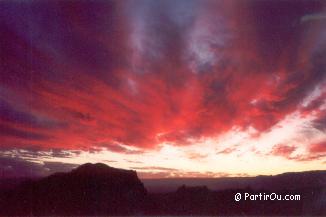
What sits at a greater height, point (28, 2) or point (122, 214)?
point (28, 2)

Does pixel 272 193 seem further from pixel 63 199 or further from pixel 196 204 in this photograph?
pixel 63 199

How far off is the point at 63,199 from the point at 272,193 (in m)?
3.64

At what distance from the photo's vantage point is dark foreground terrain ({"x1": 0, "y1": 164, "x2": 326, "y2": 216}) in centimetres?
557

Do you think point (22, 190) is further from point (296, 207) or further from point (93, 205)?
point (296, 207)

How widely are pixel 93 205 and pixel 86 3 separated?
3.55 meters

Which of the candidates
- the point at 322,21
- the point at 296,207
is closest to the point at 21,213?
the point at 296,207

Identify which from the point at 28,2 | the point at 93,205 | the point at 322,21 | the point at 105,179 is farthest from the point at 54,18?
the point at 322,21

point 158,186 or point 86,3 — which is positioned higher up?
point 86,3

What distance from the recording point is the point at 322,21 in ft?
18.4

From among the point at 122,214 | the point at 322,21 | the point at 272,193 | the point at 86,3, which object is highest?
the point at 86,3

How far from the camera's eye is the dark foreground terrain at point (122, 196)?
18.3 feet

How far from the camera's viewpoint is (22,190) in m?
5.77

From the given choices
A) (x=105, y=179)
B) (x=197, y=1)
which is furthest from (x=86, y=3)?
(x=105, y=179)

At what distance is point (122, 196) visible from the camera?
5777 mm
